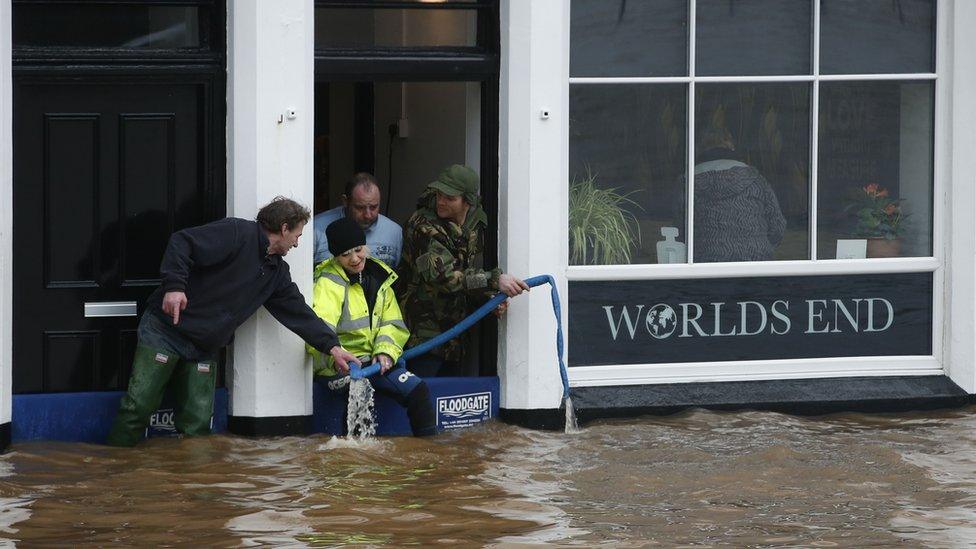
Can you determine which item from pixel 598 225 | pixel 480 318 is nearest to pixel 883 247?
pixel 598 225

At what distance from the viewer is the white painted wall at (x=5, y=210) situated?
9094mm

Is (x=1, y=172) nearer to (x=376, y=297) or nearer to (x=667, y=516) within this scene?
(x=376, y=297)

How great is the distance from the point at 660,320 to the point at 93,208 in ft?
11.6

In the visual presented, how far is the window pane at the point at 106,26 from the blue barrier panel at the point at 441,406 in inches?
87.1

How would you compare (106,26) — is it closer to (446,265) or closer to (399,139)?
(446,265)

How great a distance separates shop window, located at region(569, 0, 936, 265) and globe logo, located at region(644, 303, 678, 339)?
304 millimetres

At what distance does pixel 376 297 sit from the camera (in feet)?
32.0

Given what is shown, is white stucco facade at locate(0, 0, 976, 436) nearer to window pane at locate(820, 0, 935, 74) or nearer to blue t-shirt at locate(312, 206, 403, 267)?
window pane at locate(820, 0, 935, 74)

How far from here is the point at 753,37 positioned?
34.4 ft

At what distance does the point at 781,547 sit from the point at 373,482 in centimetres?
230

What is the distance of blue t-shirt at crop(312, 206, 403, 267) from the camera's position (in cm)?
1014

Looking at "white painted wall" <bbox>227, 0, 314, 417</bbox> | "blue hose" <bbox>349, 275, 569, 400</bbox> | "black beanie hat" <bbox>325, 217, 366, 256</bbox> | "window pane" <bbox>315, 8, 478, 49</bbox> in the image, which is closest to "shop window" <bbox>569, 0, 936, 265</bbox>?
"blue hose" <bbox>349, 275, 569, 400</bbox>

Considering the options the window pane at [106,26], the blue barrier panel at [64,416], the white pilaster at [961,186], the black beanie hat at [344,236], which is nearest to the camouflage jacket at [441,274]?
the black beanie hat at [344,236]

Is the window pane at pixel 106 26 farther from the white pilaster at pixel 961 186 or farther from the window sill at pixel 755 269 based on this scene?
the white pilaster at pixel 961 186
